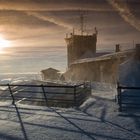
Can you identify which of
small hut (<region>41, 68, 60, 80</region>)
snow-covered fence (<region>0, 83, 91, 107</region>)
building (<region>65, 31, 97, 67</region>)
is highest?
building (<region>65, 31, 97, 67</region>)

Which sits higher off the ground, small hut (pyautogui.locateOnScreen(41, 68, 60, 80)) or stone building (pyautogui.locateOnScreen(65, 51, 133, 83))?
stone building (pyautogui.locateOnScreen(65, 51, 133, 83))

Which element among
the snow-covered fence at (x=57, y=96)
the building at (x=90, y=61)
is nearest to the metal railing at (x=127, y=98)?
the snow-covered fence at (x=57, y=96)

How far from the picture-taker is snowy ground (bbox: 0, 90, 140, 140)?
31.4 feet

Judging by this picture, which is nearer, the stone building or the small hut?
the stone building

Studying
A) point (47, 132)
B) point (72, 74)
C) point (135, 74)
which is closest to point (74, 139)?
point (47, 132)

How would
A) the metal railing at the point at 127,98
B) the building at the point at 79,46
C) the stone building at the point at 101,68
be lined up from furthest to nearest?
the building at the point at 79,46 → the stone building at the point at 101,68 → the metal railing at the point at 127,98

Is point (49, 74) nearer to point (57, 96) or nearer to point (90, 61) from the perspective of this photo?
point (90, 61)

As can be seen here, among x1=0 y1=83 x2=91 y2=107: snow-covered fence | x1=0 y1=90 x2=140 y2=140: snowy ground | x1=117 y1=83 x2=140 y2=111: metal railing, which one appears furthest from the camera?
x1=0 y1=83 x2=91 y2=107: snow-covered fence

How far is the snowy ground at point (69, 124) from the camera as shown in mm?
9570

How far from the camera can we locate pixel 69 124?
36.6 ft

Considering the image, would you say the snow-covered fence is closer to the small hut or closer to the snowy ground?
the snowy ground

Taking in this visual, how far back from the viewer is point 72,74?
57.8 meters

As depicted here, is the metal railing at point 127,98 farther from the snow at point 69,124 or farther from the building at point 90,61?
the building at point 90,61

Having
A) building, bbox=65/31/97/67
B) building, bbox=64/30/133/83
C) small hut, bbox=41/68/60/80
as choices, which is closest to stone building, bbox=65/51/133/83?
building, bbox=64/30/133/83
